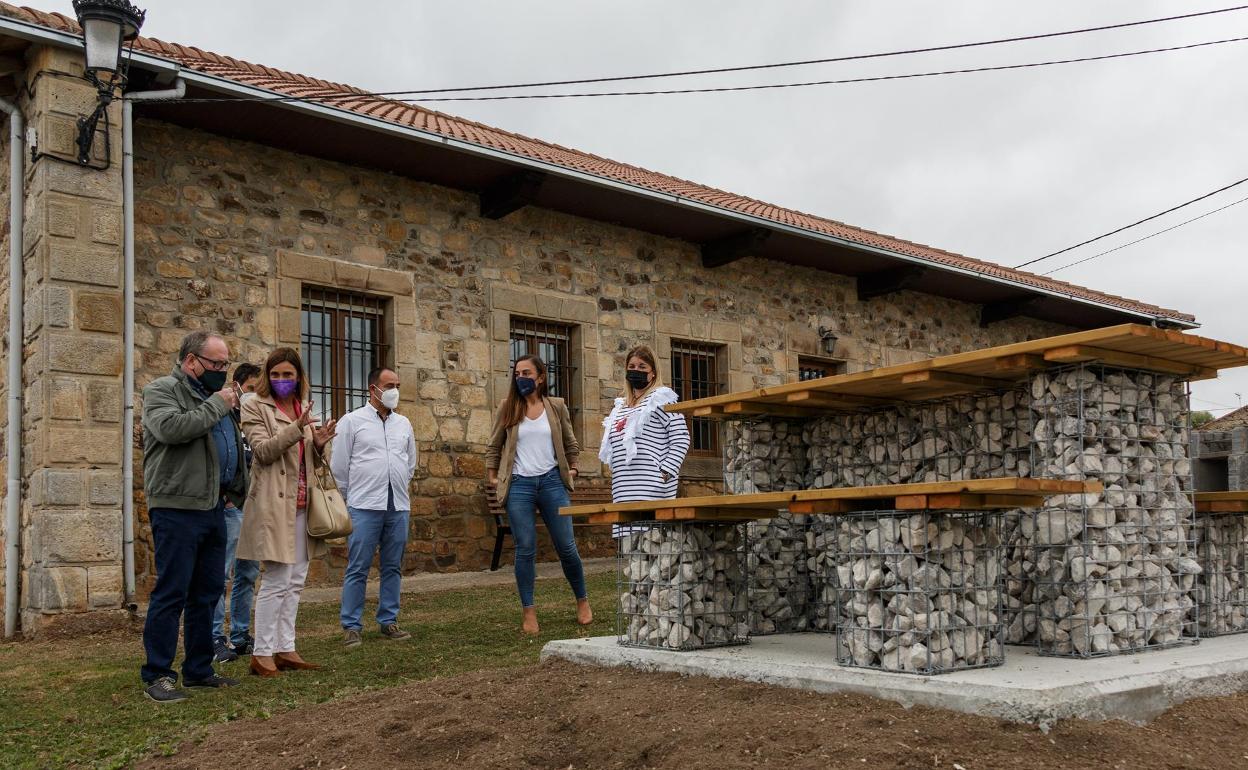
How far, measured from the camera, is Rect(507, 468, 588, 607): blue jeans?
257 inches

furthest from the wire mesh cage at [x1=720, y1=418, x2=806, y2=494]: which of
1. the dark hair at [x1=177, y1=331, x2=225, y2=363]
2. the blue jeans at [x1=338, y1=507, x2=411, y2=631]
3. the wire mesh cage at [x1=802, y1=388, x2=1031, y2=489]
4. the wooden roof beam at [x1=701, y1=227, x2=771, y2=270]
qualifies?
the wooden roof beam at [x1=701, y1=227, x2=771, y2=270]

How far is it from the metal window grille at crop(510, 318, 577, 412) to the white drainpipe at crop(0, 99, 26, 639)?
4346 millimetres

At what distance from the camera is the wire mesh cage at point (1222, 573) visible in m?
5.23

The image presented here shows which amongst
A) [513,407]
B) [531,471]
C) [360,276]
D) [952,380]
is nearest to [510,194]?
[360,276]

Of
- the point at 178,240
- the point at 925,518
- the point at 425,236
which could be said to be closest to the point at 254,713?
the point at 925,518

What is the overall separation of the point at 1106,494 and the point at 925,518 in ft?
3.37

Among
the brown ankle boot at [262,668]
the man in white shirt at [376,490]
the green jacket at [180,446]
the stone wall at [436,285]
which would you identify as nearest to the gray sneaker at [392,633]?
the man in white shirt at [376,490]

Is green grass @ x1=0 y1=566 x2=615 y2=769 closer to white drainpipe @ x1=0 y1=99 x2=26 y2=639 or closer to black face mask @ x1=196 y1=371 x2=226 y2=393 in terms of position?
white drainpipe @ x1=0 y1=99 x2=26 y2=639

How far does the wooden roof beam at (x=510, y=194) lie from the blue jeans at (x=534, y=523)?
419cm

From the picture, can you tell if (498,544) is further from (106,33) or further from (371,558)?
(106,33)

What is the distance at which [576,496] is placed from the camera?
1084 cm

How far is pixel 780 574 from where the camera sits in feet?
18.6

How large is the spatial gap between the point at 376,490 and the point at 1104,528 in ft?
12.5

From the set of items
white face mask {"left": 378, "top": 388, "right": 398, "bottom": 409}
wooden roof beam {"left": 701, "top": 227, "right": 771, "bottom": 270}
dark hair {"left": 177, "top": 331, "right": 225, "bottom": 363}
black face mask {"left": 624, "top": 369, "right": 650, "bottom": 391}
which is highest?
wooden roof beam {"left": 701, "top": 227, "right": 771, "bottom": 270}
